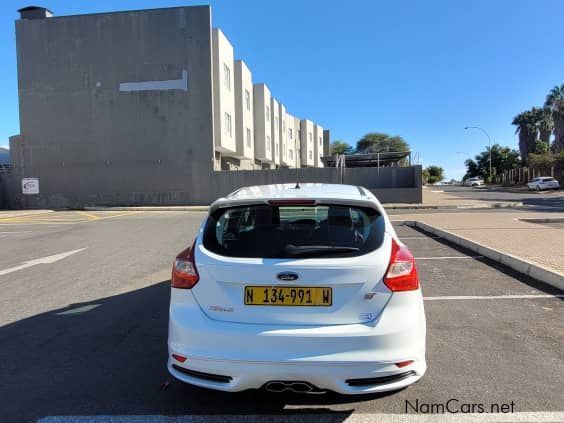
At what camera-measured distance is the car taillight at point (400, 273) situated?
3003 mm

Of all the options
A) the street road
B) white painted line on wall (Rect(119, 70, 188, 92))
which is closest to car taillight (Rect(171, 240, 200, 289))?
the street road

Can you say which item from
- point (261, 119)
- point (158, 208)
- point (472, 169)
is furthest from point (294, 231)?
point (472, 169)

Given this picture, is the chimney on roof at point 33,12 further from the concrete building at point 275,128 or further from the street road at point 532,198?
the street road at point 532,198

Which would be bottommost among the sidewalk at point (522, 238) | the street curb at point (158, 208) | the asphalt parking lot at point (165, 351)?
the asphalt parking lot at point (165, 351)

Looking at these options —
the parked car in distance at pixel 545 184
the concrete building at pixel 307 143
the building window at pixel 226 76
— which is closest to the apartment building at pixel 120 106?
the building window at pixel 226 76

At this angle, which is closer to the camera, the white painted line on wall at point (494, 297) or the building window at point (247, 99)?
the white painted line on wall at point (494, 297)

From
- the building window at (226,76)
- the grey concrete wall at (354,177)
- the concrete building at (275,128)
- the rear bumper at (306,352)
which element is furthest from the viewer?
the concrete building at (275,128)

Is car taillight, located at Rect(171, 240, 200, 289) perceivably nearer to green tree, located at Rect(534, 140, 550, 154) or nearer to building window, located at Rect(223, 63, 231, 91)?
building window, located at Rect(223, 63, 231, 91)

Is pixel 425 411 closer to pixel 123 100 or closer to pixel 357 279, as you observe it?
pixel 357 279

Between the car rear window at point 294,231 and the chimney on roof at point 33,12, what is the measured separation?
3714cm

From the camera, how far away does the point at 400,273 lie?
305cm

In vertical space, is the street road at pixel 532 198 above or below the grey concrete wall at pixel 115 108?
below

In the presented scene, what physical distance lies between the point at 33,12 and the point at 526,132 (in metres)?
73.1

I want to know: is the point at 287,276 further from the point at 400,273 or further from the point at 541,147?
the point at 541,147
